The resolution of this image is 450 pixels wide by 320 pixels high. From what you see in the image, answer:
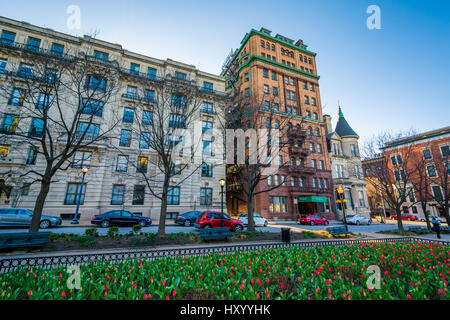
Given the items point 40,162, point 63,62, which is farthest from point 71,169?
point 63,62

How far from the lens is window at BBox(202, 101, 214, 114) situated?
27913mm

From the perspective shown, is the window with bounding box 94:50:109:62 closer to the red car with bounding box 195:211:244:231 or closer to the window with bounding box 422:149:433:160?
the red car with bounding box 195:211:244:231

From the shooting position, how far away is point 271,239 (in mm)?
12008

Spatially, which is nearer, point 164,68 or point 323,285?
point 323,285

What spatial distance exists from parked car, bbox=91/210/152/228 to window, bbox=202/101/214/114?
662 inches

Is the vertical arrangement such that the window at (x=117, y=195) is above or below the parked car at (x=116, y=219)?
above

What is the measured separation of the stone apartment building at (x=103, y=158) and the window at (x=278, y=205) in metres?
9.46

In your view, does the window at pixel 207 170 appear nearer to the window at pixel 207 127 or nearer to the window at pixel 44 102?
the window at pixel 207 127

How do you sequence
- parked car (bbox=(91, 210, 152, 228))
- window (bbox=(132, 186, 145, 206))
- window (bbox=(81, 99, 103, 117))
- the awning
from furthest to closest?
the awning, window (bbox=(132, 186, 145, 206)), parked car (bbox=(91, 210, 152, 228)), window (bbox=(81, 99, 103, 117))

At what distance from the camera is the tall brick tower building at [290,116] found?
31.4 meters

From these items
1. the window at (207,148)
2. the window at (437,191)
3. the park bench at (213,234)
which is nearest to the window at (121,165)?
the window at (207,148)

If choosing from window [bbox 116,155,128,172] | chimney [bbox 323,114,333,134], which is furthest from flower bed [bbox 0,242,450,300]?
chimney [bbox 323,114,333,134]
